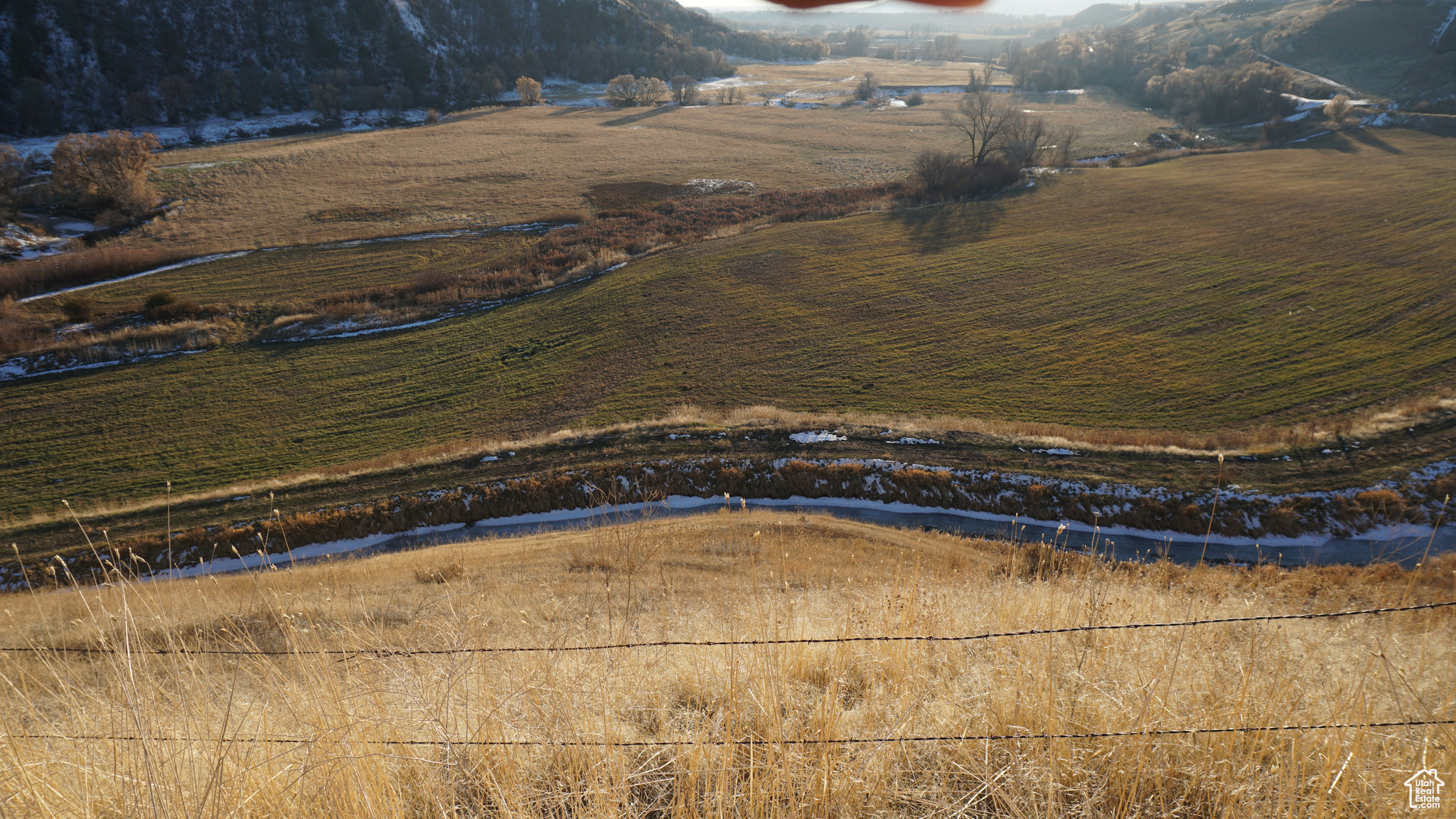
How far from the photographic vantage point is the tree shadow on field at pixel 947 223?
48950mm

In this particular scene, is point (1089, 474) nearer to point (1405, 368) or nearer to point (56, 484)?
point (1405, 368)

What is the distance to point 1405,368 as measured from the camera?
28469mm

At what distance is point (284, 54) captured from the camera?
12544 cm

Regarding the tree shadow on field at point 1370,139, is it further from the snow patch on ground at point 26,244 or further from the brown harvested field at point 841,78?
the snow patch on ground at point 26,244

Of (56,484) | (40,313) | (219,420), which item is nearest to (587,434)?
(219,420)

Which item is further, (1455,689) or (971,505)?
(971,505)

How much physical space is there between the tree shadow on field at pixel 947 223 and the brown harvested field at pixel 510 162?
2037 centimetres

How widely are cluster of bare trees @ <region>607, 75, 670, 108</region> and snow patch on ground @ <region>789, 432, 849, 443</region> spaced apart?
127m

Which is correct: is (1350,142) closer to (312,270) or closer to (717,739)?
(717,739)

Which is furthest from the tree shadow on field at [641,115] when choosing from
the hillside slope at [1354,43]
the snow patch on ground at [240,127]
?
the hillside slope at [1354,43]

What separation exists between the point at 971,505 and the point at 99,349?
48193mm

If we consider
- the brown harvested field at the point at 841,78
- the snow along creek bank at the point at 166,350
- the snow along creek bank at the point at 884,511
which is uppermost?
the brown harvested field at the point at 841,78

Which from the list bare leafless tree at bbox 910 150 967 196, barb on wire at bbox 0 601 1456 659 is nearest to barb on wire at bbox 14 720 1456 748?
barb on wire at bbox 0 601 1456 659

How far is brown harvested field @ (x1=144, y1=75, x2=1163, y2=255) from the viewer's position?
2447 inches
